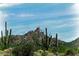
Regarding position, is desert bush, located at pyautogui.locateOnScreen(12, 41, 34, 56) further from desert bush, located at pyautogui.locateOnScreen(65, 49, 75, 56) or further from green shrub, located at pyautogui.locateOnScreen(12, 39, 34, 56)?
desert bush, located at pyautogui.locateOnScreen(65, 49, 75, 56)

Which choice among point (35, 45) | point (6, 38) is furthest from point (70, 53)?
point (6, 38)

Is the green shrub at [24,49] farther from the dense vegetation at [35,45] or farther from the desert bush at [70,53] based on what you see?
the desert bush at [70,53]

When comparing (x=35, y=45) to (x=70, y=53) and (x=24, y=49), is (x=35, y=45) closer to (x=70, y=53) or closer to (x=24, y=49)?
(x=24, y=49)

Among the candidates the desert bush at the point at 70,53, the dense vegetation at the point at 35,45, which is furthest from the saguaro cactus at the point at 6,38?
the desert bush at the point at 70,53

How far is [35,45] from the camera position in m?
1.45

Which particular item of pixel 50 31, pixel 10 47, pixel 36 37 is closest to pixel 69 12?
pixel 50 31

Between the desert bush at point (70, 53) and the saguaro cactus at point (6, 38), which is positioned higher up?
the saguaro cactus at point (6, 38)

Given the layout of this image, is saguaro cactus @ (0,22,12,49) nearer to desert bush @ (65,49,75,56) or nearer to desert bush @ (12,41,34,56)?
desert bush @ (12,41,34,56)

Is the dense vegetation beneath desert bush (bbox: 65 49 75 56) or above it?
above

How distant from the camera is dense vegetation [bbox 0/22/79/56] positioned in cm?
143

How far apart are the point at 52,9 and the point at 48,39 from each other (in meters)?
0.22

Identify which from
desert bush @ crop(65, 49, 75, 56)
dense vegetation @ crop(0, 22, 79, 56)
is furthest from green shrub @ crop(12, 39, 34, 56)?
desert bush @ crop(65, 49, 75, 56)

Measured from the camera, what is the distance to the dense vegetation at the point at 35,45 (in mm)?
1430

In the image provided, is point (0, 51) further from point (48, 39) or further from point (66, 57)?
point (66, 57)
